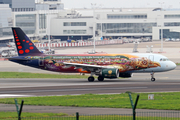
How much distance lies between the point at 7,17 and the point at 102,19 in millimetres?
57242

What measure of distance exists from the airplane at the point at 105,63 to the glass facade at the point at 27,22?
4851 inches

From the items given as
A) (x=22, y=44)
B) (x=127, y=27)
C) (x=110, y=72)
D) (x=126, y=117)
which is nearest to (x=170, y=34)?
(x=127, y=27)

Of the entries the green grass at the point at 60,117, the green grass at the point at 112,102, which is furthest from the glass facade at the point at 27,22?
the green grass at the point at 60,117

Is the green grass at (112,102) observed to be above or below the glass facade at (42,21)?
below

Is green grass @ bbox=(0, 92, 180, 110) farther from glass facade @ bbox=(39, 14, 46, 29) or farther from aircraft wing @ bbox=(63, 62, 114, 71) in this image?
glass facade @ bbox=(39, 14, 46, 29)

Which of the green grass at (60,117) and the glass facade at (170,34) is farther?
the glass facade at (170,34)

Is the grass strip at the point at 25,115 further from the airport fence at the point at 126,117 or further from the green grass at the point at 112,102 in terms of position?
the green grass at the point at 112,102

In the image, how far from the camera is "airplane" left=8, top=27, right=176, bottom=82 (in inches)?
1743

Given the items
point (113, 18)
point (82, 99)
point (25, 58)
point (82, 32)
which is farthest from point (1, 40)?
point (82, 99)

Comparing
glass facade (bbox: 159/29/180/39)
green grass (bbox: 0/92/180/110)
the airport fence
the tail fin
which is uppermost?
glass facade (bbox: 159/29/180/39)

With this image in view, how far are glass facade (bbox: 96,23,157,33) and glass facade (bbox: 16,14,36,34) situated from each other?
39081 mm

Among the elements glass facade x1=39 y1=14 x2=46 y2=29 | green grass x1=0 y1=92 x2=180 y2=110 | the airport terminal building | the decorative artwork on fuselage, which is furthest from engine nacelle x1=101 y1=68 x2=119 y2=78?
glass facade x1=39 y1=14 x2=46 y2=29

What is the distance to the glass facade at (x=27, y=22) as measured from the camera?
544 ft

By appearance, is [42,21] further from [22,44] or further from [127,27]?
[22,44]
